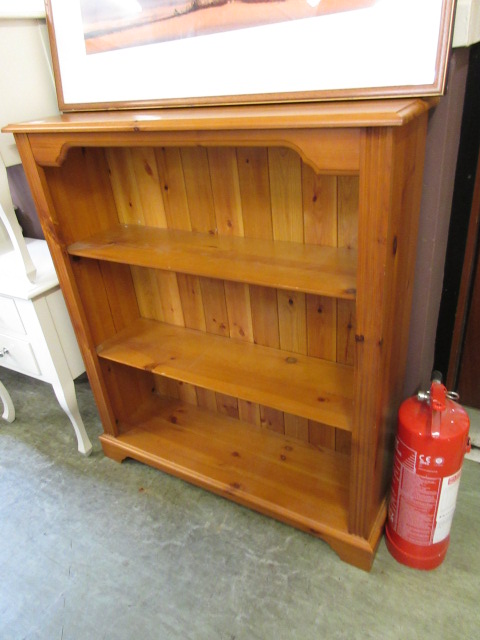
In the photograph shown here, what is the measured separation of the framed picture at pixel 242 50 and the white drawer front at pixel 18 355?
855 mm

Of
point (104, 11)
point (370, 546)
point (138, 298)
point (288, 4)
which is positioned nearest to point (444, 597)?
point (370, 546)

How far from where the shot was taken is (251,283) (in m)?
1.20

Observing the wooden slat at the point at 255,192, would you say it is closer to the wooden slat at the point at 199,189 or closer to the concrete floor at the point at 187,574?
the wooden slat at the point at 199,189

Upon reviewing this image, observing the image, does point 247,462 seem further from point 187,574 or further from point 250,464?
point 187,574

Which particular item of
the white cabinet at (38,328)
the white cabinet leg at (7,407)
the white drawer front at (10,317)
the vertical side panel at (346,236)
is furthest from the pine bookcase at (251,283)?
the white cabinet leg at (7,407)

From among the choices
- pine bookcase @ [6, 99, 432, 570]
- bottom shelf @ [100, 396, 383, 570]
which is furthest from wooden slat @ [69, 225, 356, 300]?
bottom shelf @ [100, 396, 383, 570]

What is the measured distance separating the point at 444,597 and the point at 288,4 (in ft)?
4.98

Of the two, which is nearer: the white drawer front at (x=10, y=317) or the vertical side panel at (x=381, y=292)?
the vertical side panel at (x=381, y=292)

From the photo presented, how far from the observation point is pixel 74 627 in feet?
4.32

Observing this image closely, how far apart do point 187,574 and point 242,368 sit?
0.63 m

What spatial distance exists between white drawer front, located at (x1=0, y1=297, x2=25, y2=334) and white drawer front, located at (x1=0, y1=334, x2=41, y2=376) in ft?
0.16

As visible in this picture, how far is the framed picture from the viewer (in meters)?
0.95

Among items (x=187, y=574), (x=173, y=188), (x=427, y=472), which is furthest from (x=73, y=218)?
(x=427, y=472)

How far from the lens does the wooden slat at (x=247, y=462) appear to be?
1479mm
